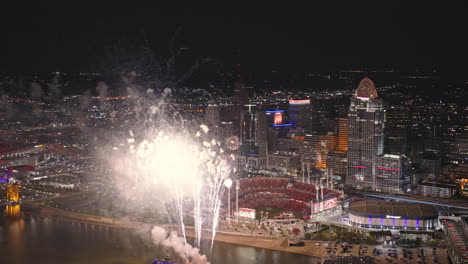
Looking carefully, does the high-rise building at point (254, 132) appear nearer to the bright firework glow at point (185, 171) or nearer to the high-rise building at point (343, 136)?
the high-rise building at point (343, 136)

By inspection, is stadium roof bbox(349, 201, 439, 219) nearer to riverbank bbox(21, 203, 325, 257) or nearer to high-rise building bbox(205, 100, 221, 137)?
riverbank bbox(21, 203, 325, 257)

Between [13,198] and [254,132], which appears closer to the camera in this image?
[13,198]

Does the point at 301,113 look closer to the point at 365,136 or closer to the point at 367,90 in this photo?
the point at 367,90

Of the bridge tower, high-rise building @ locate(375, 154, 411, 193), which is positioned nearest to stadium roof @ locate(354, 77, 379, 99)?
high-rise building @ locate(375, 154, 411, 193)

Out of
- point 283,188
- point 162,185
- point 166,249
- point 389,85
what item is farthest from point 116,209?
point 389,85

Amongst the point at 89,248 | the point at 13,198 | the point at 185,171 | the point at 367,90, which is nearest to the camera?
the point at 89,248

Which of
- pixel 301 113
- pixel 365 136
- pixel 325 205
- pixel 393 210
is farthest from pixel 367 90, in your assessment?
pixel 301 113

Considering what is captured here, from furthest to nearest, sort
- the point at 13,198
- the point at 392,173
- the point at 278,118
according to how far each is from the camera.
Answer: the point at 278,118, the point at 392,173, the point at 13,198

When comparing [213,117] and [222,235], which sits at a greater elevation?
[213,117]
